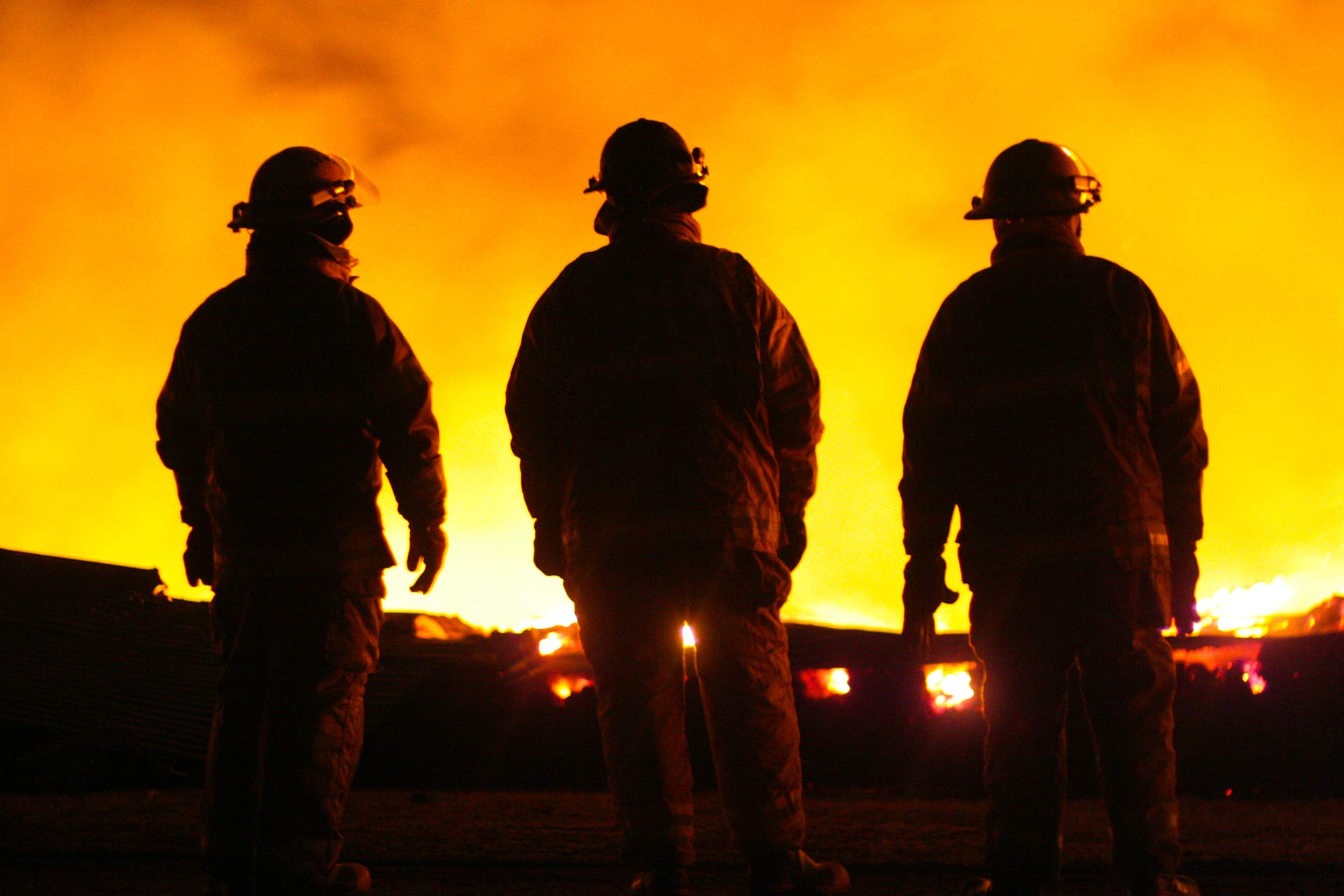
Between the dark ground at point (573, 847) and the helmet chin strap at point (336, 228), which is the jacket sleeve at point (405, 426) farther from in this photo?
the dark ground at point (573, 847)

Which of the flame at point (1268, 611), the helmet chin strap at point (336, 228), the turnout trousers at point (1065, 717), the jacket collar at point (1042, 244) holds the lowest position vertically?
the turnout trousers at point (1065, 717)

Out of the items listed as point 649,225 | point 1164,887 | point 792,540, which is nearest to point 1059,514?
point 792,540

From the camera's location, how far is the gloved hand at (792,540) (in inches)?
133

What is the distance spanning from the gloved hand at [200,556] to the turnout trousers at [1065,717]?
7.39 ft

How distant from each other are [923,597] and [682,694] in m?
0.73

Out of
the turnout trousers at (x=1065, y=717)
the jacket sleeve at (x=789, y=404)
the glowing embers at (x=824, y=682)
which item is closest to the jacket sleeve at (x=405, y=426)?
the jacket sleeve at (x=789, y=404)

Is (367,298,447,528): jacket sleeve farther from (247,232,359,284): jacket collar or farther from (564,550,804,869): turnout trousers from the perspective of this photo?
(564,550,804,869): turnout trousers

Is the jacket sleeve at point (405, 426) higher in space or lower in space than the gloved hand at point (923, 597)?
higher

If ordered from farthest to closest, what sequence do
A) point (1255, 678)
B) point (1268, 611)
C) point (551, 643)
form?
point (1268, 611), point (551, 643), point (1255, 678)

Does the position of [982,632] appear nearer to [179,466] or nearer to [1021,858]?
[1021,858]

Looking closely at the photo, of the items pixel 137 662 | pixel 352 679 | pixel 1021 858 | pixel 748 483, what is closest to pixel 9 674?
pixel 137 662

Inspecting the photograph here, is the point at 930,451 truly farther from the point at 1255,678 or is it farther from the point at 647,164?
the point at 1255,678

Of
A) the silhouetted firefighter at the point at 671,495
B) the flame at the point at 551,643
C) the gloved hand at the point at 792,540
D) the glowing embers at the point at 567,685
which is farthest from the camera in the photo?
the flame at the point at 551,643

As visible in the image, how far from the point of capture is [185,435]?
3.84 meters
